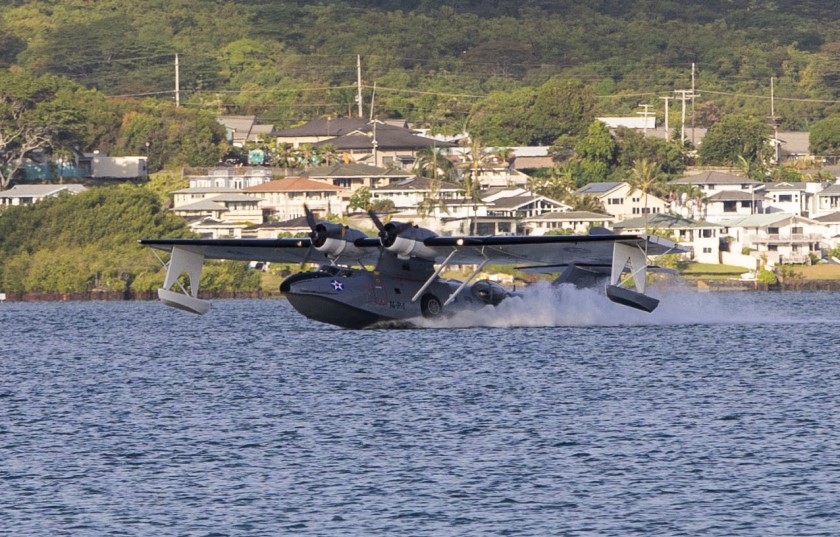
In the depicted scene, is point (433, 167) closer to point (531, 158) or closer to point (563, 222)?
point (563, 222)

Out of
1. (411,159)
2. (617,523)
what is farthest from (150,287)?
(617,523)

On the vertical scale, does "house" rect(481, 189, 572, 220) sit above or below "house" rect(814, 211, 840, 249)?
above

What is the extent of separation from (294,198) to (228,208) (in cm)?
696

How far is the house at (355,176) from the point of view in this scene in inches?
6339

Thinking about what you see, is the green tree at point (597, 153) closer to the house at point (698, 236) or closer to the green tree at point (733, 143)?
the green tree at point (733, 143)

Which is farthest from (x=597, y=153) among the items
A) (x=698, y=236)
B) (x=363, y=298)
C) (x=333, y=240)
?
(x=363, y=298)

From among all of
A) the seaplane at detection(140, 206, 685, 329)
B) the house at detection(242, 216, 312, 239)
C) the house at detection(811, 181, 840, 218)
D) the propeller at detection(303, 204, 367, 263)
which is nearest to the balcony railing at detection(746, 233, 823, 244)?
the house at detection(811, 181, 840, 218)

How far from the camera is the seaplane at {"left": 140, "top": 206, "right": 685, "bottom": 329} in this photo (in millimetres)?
51969

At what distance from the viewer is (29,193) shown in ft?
500

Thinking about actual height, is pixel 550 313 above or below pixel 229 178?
below

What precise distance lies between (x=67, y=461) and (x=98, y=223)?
327 ft

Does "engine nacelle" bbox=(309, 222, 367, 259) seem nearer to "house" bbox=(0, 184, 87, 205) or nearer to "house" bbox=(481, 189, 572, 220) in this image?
"house" bbox=(481, 189, 572, 220)

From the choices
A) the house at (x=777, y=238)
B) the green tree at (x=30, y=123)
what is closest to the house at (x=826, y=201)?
the house at (x=777, y=238)

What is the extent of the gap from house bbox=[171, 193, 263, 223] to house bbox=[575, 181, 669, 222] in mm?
31365
